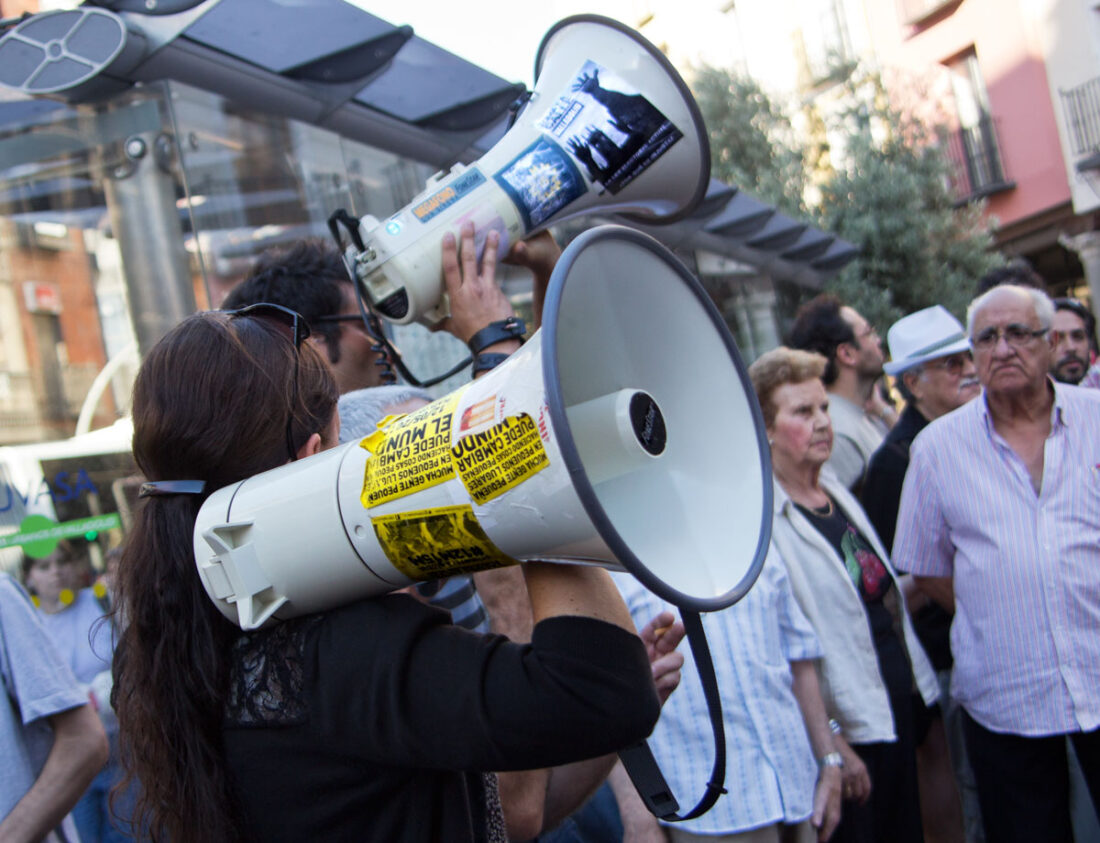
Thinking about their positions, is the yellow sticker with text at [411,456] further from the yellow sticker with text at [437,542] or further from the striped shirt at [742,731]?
the striped shirt at [742,731]

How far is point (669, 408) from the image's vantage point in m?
1.27

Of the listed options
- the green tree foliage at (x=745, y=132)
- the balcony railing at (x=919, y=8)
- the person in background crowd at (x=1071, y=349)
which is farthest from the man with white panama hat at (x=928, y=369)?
the balcony railing at (x=919, y=8)

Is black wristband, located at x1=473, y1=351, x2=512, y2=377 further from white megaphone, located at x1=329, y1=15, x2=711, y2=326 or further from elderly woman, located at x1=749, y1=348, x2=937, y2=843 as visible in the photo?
elderly woman, located at x1=749, y1=348, x2=937, y2=843

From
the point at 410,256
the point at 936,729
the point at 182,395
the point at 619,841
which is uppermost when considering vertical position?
the point at 410,256

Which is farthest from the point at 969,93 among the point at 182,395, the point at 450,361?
the point at 182,395

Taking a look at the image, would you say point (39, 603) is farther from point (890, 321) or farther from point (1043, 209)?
point (1043, 209)

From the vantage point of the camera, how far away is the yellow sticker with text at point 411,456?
987 mm

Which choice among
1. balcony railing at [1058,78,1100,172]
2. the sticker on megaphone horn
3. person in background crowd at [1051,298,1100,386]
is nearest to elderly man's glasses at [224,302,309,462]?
the sticker on megaphone horn

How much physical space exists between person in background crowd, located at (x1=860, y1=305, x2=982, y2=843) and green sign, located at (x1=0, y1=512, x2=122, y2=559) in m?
2.51

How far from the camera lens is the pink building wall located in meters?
14.8

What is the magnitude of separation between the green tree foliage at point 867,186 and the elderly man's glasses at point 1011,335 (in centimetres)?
856

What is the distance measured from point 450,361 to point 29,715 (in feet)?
7.85

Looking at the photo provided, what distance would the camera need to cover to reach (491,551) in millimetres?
990

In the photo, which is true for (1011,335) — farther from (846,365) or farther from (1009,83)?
(1009,83)
